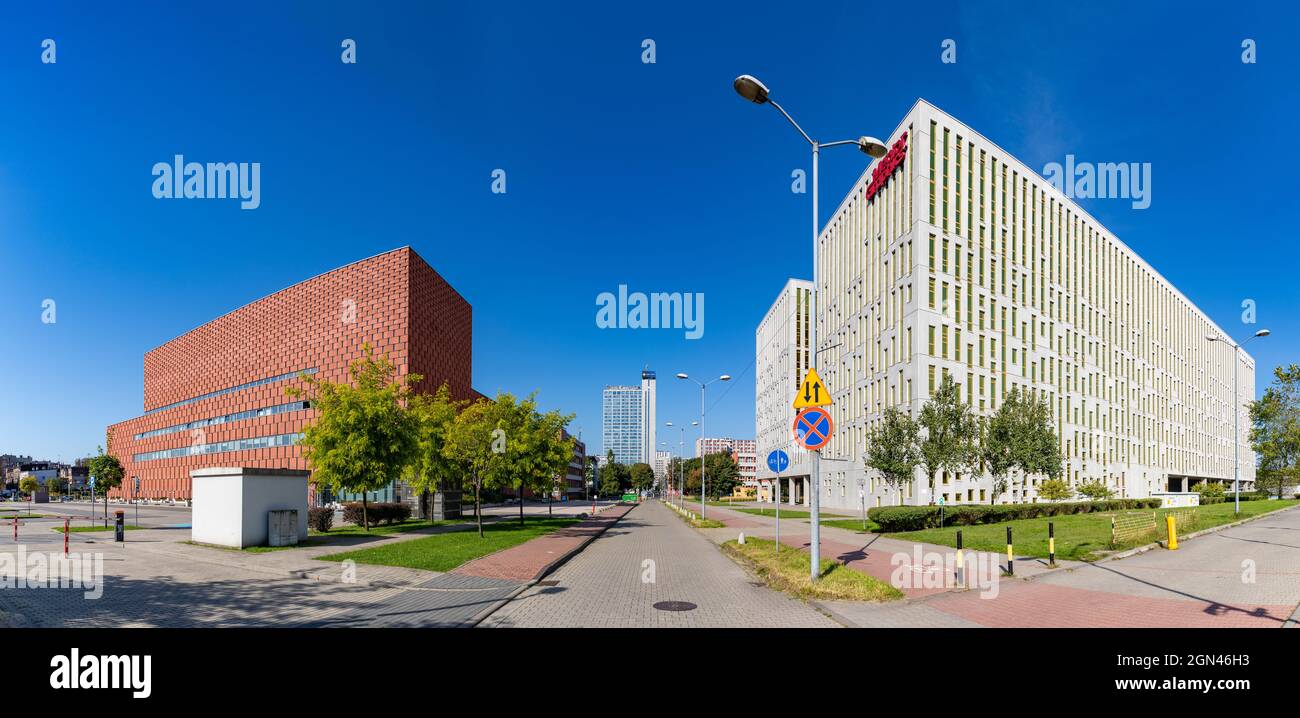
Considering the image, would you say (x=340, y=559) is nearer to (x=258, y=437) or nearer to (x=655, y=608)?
(x=655, y=608)

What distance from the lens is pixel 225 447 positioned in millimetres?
68500

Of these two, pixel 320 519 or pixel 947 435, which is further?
pixel 947 435

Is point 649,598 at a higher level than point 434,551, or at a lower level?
higher

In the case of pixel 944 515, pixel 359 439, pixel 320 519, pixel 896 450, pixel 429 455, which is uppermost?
pixel 359 439

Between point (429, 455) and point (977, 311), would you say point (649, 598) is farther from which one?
point (977, 311)

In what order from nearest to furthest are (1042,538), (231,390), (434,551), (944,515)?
(434,551), (1042,538), (944,515), (231,390)

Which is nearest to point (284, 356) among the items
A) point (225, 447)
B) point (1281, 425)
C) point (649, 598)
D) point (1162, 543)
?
point (225, 447)

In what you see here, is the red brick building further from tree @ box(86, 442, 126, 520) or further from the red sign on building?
the red sign on building

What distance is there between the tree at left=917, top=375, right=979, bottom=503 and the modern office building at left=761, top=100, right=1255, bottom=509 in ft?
14.5

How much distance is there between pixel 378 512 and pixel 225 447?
51779mm

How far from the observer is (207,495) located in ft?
65.9

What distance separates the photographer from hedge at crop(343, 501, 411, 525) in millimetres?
29833
